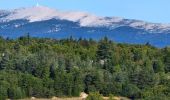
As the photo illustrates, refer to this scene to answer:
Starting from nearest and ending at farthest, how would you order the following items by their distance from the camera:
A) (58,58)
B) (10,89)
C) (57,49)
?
(10,89) → (58,58) → (57,49)

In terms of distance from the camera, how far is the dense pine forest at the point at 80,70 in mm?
134875

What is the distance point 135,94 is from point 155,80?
774cm

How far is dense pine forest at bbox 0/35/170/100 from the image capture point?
135 metres

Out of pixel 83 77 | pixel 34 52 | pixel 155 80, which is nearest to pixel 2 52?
pixel 34 52

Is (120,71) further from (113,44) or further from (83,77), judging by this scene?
(113,44)

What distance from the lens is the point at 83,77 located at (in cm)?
14125

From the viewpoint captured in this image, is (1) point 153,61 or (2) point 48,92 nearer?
(2) point 48,92

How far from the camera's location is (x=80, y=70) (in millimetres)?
144625

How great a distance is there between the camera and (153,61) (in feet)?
515

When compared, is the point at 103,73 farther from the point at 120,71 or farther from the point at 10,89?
the point at 10,89

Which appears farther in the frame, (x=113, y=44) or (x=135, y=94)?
(x=113, y=44)

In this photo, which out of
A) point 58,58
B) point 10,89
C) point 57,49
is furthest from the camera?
point 57,49

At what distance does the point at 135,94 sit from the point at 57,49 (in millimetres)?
30153

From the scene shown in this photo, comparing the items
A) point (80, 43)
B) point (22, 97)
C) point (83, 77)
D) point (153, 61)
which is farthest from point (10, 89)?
point (80, 43)
